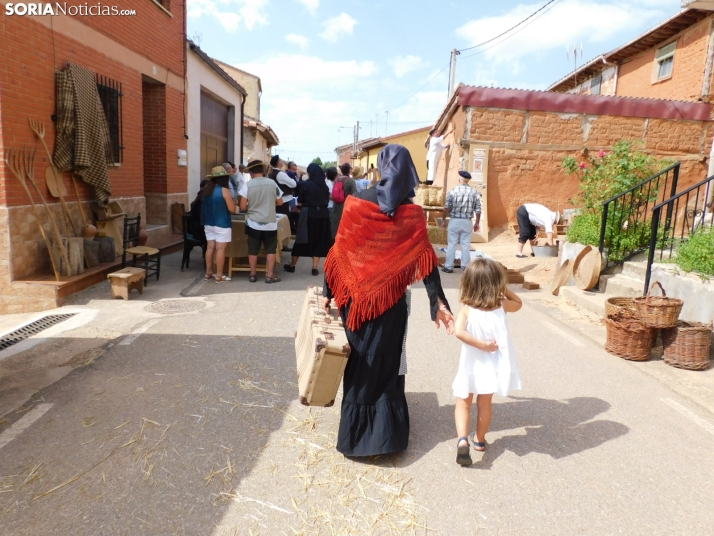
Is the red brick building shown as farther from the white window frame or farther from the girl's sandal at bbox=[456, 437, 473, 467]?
the white window frame

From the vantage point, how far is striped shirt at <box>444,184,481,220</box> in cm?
972

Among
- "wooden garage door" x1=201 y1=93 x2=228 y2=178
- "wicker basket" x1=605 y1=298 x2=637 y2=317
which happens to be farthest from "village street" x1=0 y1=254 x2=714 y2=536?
"wooden garage door" x1=201 y1=93 x2=228 y2=178

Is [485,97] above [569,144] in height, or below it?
above

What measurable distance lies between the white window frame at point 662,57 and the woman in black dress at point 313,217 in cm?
1427

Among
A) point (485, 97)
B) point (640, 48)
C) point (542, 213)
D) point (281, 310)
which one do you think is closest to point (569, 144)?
point (485, 97)

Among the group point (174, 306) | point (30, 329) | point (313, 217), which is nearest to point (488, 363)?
point (174, 306)

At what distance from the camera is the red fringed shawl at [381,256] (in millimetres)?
3289

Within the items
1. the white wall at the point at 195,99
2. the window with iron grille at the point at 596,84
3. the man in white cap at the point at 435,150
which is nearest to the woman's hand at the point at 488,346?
the white wall at the point at 195,99

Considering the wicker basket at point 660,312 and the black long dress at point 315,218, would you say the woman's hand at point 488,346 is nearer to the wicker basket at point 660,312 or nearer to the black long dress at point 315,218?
the wicker basket at point 660,312

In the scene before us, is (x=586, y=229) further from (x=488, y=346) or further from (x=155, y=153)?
(x=155, y=153)

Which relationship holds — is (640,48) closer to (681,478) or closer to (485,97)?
(485,97)

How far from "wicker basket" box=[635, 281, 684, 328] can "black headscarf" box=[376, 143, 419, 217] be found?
3.39 metres

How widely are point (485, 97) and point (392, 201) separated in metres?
11.7

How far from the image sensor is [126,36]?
9.95m
